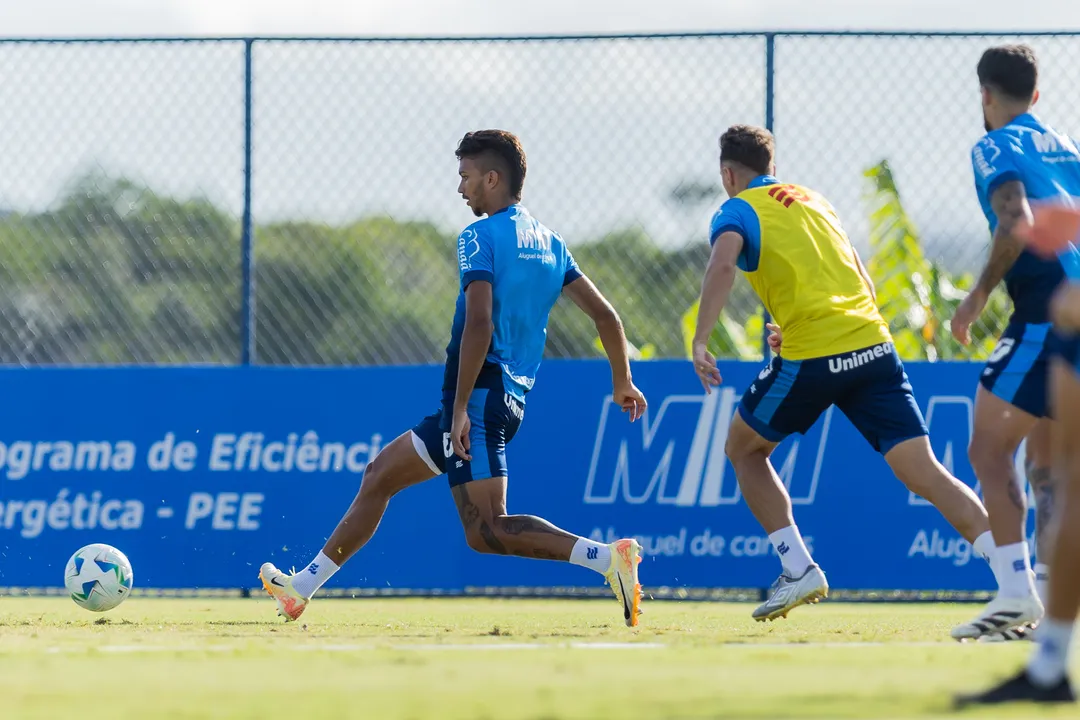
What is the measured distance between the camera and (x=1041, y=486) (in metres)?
5.61

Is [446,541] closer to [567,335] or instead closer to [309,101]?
[567,335]

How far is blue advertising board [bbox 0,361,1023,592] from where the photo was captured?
818 cm

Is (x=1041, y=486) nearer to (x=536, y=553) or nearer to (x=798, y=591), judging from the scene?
(x=798, y=591)

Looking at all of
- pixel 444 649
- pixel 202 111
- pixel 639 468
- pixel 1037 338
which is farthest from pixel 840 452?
pixel 202 111

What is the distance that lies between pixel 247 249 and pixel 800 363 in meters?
3.96

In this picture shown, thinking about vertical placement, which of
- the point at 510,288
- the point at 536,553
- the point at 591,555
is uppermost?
the point at 510,288

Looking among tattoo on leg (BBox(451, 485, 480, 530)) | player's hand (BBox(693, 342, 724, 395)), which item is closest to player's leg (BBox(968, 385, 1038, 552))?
player's hand (BBox(693, 342, 724, 395))

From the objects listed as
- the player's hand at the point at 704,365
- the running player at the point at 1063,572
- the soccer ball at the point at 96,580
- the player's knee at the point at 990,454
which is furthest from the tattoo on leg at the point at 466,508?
the running player at the point at 1063,572

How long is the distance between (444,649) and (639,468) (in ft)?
10.3

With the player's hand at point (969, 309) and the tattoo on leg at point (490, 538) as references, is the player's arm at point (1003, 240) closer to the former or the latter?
the player's hand at point (969, 309)

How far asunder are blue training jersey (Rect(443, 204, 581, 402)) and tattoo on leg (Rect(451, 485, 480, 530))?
0.42 meters

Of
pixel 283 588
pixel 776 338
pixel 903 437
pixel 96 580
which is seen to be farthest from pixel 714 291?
pixel 96 580

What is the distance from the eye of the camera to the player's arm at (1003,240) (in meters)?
5.30

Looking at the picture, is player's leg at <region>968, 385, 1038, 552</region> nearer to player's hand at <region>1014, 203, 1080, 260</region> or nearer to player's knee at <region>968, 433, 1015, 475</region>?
player's knee at <region>968, 433, 1015, 475</region>
